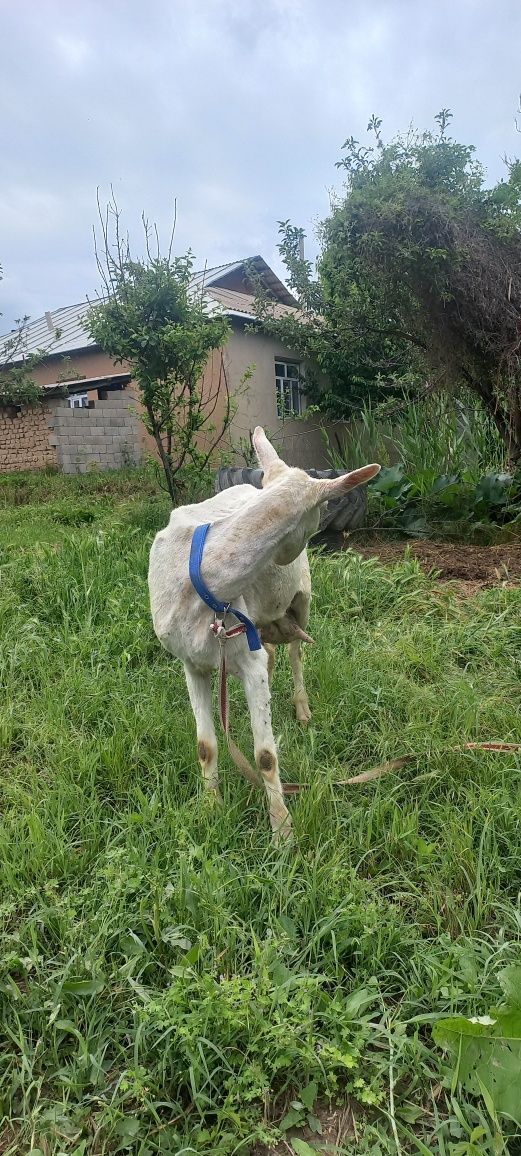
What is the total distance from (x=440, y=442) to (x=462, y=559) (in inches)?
110

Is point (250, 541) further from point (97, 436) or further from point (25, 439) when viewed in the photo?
point (25, 439)

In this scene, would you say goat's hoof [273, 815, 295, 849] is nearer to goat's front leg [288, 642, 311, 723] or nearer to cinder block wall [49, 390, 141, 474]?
goat's front leg [288, 642, 311, 723]

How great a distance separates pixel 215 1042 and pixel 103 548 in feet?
13.6

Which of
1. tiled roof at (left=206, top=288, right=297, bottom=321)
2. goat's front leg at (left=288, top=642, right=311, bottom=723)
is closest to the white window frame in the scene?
tiled roof at (left=206, top=288, right=297, bottom=321)

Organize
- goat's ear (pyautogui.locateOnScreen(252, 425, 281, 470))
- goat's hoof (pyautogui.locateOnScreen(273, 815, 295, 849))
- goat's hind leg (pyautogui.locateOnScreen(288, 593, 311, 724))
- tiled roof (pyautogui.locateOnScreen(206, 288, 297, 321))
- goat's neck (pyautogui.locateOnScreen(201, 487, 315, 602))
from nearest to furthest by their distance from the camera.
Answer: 1. goat's neck (pyautogui.locateOnScreen(201, 487, 315, 602))
2. goat's hoof (pyautogui.locateOnScreen(273, 815, 295, 849))
3. goat's ear (pyautogui.locateOnScreen(252, 425, 281, 470))
4. goat's hind leg (pyautogui.locateOnScreen(288, 593, 311, 724))
5. tiled roof (pyautogui.locateOnScreen(206, 288, 297, 321))

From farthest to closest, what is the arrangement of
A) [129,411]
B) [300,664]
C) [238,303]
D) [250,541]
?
1. [238,303]
2. [129,411]
3. [300,664]
4. [250,541]

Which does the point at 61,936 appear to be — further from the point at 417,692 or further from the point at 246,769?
the point at 417,692

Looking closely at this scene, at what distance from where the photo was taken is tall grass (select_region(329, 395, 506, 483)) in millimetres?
7562

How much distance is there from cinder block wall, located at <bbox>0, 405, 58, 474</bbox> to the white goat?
11.7 m

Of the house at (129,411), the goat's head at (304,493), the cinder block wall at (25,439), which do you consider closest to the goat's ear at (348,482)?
the goat's head at (304,493)

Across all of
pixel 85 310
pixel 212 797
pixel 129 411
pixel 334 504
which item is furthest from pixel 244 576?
pixel 85 310

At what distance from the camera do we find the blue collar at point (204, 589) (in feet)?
6.76

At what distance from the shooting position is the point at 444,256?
6.29m

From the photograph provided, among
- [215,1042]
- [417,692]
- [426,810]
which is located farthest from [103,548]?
[215,1042]
